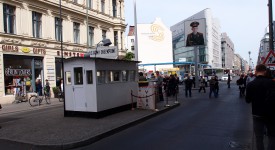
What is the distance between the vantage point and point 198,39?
33625 mm

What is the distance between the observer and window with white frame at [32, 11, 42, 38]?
Result: 85.7 ft

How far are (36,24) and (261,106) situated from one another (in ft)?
81.6

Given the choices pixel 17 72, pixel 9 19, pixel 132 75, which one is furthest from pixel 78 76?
pixel 9 19

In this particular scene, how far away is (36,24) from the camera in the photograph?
2652 centimetres

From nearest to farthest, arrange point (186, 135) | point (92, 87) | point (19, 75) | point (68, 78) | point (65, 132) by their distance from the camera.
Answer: point (186, 135) < point (65, 132) < point (92, 87) < point (68, 78) < point (19, 75)

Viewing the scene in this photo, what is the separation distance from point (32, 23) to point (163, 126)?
20.1m

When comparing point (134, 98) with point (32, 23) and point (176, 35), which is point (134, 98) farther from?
point (176, 35)

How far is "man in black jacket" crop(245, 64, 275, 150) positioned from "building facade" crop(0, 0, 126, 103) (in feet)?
69.2

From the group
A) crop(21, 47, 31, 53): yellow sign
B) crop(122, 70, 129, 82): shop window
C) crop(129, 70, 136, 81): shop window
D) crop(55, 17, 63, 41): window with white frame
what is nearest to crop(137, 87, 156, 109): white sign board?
crop(129, 70, 136, 81): shop window

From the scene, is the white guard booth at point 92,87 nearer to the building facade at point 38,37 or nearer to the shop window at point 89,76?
the shop window at point 89,76

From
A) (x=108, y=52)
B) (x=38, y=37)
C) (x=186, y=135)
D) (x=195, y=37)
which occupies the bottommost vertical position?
(x=186, y=135)

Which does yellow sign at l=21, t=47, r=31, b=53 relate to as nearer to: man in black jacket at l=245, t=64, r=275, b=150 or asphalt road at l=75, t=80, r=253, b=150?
asphalt road at l=75, t=80, r=253, b=150

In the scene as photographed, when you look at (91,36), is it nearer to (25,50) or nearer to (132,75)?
(25,50)

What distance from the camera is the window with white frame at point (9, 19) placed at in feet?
75.8
